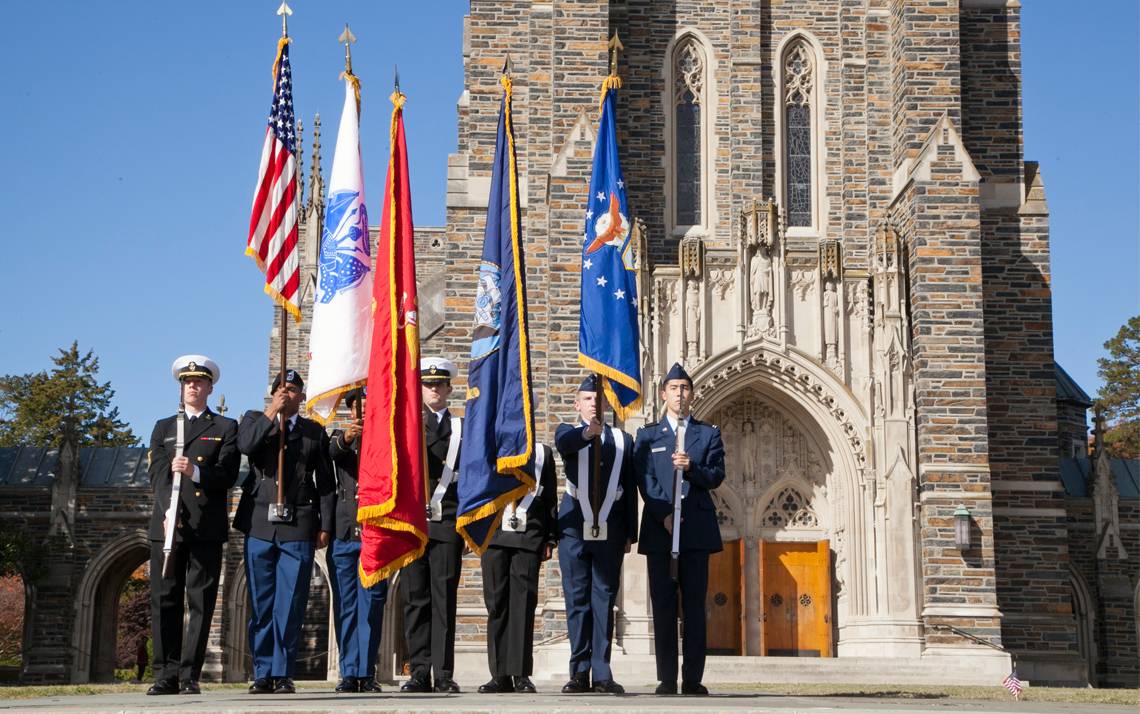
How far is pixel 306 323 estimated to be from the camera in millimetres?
28859

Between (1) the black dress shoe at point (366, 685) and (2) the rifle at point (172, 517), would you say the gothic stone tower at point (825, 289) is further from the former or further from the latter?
(2) the rifle at point (172, 517)

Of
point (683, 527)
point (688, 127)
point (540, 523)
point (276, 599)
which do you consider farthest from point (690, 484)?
point (688, 127)

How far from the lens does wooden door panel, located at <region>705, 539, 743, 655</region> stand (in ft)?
66.5

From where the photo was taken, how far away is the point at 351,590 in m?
9.95

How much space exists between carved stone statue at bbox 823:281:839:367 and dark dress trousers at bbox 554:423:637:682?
1053 centimetres

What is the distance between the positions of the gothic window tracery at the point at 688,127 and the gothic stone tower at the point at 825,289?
4cm

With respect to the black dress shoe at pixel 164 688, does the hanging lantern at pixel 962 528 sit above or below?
above

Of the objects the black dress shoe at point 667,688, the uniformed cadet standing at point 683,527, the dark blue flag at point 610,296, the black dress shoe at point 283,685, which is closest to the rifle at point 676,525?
the uniformed cadet standing at point 683,527

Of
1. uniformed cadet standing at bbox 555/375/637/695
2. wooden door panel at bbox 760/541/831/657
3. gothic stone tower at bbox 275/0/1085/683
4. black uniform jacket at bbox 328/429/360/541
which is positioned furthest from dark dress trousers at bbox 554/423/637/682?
Result: wooden door panel at bbox 760/541/831/657

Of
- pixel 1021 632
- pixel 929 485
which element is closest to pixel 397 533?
pixel 929 485

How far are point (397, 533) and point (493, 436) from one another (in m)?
0.97

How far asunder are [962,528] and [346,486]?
11.1m

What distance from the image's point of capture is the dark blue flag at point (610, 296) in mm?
10656

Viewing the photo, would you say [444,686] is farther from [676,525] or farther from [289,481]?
[676,525]
